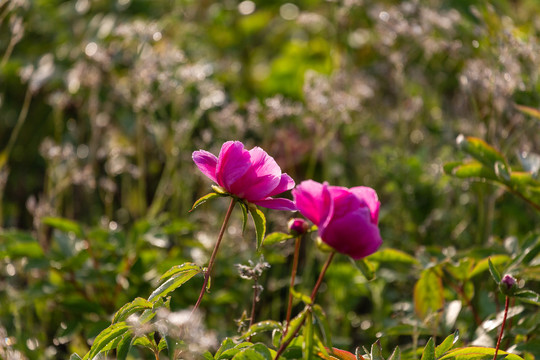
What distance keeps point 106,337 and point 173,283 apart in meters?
0.10

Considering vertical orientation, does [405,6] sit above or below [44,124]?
above

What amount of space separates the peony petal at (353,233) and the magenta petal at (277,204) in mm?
91

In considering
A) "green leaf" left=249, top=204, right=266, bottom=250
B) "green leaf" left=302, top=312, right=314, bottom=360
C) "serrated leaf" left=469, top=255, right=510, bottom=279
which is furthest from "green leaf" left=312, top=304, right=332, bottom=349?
"serrated leaf" left=469, top=255, right=510, bottom=279

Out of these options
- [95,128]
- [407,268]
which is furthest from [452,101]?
[95,128]

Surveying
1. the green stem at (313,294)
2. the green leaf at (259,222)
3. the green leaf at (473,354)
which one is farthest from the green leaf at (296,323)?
the green leaf at (473,354)

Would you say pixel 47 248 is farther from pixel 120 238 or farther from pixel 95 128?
pixel 120 238

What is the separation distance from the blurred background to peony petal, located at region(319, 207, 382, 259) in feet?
0.68

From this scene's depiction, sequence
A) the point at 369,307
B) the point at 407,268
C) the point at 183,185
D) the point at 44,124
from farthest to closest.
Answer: the point at 44,124 < the point at 369,307 < the point at 183,185 < the point at 407,268

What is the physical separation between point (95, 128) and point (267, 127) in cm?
45

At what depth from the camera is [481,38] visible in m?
1.33

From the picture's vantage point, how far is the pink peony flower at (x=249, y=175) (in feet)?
2.32

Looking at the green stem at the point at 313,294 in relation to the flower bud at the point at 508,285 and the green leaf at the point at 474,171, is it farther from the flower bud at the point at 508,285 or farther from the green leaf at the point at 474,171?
the green leaf at the point at 474,171

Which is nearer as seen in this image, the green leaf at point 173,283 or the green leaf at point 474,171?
the green leaf at point 173,283

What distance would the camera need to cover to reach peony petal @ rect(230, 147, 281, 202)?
0.71 metres
